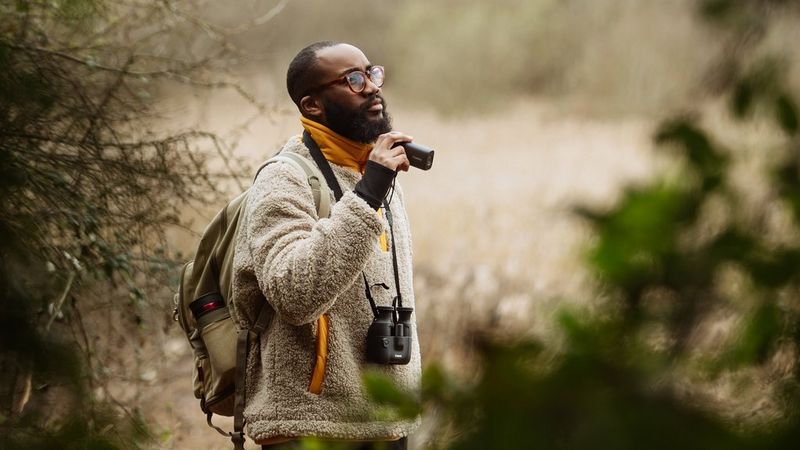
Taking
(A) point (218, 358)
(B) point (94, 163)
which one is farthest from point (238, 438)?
(B) point (94, 163)

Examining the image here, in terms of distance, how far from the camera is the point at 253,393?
2596mm

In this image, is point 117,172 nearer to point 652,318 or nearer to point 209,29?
point 209,29

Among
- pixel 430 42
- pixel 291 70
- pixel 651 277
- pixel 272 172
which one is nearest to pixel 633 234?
pixel 651 277

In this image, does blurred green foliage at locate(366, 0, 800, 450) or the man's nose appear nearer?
blurred green foliage at locate(366, 0, 800, 450)

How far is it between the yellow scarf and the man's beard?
2 centimetres

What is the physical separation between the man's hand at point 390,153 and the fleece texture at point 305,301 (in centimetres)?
12

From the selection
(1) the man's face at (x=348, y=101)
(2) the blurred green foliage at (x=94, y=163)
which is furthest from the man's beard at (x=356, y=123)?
(2) the blurred green foliage at (x=94, y=163)

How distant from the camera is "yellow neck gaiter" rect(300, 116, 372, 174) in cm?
273

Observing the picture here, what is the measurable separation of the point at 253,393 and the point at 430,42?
19442 mm

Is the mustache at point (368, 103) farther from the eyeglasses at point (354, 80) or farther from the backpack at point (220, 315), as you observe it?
the backpack at point (220, 315)

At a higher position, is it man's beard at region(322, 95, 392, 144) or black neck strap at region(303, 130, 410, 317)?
man's beard at region(322, 95, 392, 144)

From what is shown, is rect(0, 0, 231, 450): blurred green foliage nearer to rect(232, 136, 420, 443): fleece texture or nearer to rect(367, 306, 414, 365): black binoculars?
rect(232, 136, 420, 443): fleece texture

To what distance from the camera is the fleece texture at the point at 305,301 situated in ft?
7.64

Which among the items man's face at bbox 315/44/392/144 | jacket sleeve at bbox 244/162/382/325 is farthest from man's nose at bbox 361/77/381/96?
jacket sleeve at bbox 244/162/382/325
